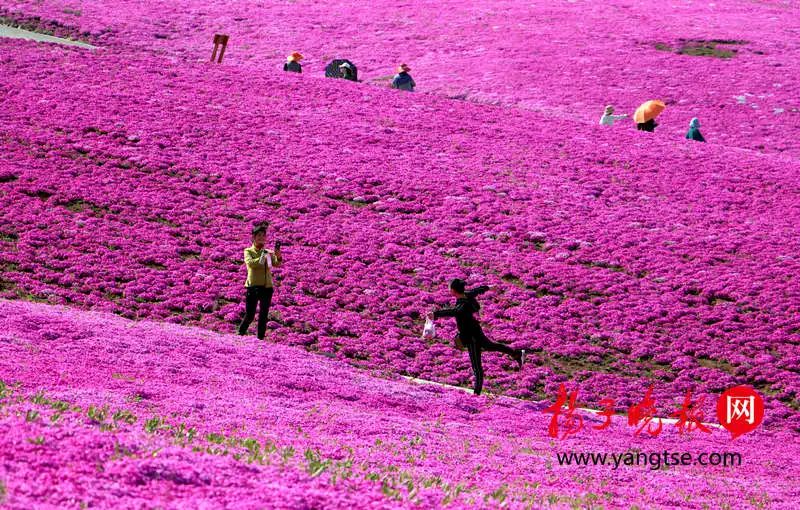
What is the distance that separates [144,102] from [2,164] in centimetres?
770

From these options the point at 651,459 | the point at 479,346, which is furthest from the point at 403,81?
the point at 651,459

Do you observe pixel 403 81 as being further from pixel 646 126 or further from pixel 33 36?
pixel 33 36

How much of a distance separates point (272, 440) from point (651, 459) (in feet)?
18.5

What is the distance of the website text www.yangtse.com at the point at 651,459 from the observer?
12738 mm

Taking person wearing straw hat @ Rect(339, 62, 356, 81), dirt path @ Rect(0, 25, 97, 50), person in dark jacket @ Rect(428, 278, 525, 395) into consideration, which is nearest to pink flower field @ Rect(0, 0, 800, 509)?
person in dark jacket @ Rect(428, 278, 525, 395)

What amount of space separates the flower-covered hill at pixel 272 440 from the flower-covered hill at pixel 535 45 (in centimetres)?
2808

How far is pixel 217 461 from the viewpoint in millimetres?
8531

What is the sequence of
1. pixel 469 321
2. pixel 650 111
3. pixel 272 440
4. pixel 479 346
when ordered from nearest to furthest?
pixel 272 440
pixel 469 321
pixel 479 346
pixel 650 111

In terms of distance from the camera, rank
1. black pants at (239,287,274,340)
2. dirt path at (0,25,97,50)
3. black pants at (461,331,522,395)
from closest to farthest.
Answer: black pants at (461,331,522,395) → black pants at (239,287,274,340) → dirt path at (0,25,97,50)

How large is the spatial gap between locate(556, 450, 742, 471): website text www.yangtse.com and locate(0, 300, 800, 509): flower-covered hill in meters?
0.16

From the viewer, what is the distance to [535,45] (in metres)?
53.4

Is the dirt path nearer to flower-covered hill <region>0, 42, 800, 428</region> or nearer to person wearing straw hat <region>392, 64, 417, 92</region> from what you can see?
flower-covered hill <region>0, 42, 800, 428</region>

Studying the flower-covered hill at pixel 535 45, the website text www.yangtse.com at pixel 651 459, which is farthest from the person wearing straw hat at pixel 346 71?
the website text www.yangtse.com at pixel 651 459

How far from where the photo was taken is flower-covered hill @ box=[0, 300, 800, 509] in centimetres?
784
